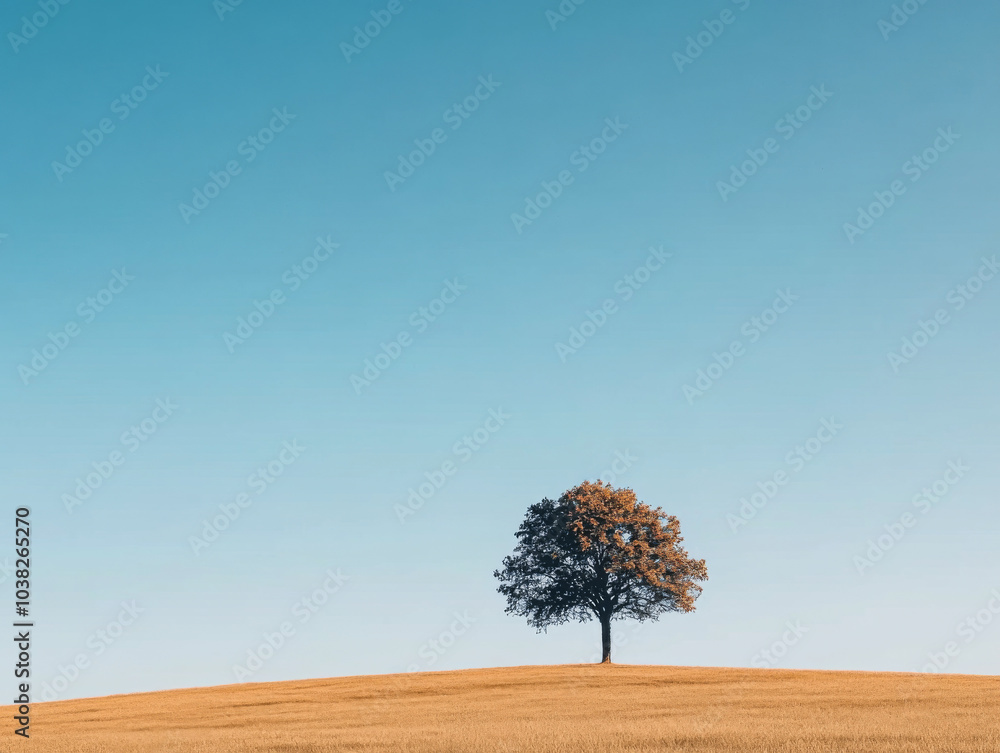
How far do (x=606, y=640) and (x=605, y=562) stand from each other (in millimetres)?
5186

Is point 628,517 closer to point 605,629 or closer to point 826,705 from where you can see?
point 605,629

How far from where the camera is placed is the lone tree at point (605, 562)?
66125 millimetres

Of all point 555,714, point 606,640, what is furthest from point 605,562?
point 555,714

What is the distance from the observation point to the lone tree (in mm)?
66125

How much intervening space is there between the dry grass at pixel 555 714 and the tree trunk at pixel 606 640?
5.54m

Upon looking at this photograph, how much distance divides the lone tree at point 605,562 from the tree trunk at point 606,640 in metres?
0.05

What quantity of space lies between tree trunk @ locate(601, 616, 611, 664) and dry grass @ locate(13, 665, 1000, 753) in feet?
18.2

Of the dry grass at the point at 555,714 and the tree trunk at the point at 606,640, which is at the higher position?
the tree trunk at the point at 606,640

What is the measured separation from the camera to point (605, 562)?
66625 millimetres

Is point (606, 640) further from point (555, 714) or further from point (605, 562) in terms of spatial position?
point (555, 714)

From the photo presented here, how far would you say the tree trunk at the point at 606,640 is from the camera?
2581 inches

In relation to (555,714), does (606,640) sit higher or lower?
higher

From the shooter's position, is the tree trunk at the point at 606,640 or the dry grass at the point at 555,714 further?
the tree trunk at the point at 606,640

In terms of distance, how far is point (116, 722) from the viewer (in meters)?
43.0
